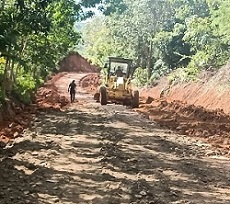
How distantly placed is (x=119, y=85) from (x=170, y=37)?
12375mm

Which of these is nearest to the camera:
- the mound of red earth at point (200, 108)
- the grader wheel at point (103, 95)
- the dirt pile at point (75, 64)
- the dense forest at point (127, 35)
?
the dense forest at point (127, 35)

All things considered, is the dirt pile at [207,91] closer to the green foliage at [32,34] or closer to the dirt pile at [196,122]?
the dirt pile at [196,122]

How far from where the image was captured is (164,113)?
23688mm

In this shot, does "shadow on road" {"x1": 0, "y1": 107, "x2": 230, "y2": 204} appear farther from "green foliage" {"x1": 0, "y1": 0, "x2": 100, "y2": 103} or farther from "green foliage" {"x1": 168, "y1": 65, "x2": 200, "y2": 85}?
"green foliage" {"x1": 168, "y1": 65, "x2": 200, "y2": 85}

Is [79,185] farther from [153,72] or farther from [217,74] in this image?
[153,72]

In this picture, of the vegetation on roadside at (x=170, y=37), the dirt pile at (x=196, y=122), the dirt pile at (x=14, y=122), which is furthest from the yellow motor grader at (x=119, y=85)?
the dirt pile at (x=14, y=122)

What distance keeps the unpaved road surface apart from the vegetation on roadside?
47.6ft

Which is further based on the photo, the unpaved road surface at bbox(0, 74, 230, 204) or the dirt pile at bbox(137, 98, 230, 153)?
the dirt pile at bbox(137, 98, 230, 153)

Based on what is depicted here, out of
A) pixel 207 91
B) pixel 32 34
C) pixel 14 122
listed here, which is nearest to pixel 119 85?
pixel 207 91

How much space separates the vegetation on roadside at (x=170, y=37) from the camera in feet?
97.9

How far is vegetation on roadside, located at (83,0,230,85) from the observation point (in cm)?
2983

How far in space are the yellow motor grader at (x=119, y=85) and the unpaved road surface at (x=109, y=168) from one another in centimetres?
1061

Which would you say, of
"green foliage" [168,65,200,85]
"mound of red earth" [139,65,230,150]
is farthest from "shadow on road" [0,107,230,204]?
"green foliage" [168,65,200,85]

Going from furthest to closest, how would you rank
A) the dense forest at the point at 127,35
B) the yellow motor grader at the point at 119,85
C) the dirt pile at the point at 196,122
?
the yellow motor grader at the point at 119,85
the dirt pile at the point at 196,122
the dense forest at the point at 127,35
